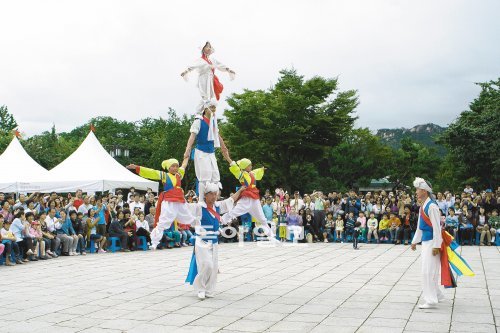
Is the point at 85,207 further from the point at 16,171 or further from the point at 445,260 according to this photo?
the point at 445,260

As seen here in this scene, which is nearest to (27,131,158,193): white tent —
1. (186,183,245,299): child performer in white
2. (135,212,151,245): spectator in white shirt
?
(135,212,151,245): spectator in white shirt

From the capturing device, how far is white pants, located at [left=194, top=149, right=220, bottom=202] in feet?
28.1

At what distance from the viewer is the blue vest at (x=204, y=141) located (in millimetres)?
8617

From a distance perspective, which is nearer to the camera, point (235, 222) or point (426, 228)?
point (426, 228)

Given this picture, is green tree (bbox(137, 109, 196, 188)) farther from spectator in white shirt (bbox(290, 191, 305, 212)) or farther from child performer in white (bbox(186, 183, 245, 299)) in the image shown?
child performer in white (bbox(186, 183, 245, 299))

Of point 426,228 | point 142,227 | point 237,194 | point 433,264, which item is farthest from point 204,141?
point 142,227

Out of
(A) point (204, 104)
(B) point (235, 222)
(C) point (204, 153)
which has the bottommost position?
(B) point (235, 222)

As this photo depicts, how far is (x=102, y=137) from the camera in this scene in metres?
54.8

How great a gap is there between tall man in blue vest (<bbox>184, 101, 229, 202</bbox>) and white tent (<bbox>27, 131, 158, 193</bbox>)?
10.3 meters

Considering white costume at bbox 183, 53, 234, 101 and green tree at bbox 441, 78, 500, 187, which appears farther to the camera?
green tree at bbox 441, 78, 500, 187

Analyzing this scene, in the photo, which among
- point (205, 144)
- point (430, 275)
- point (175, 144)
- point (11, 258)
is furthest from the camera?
point (175, 144)

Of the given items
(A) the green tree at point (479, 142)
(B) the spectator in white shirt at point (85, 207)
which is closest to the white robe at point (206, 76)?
(B) the spectator in white shirt at point (85, 207)

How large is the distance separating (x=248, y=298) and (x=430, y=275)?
7.98ft

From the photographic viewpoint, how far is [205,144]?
28.5 feet
